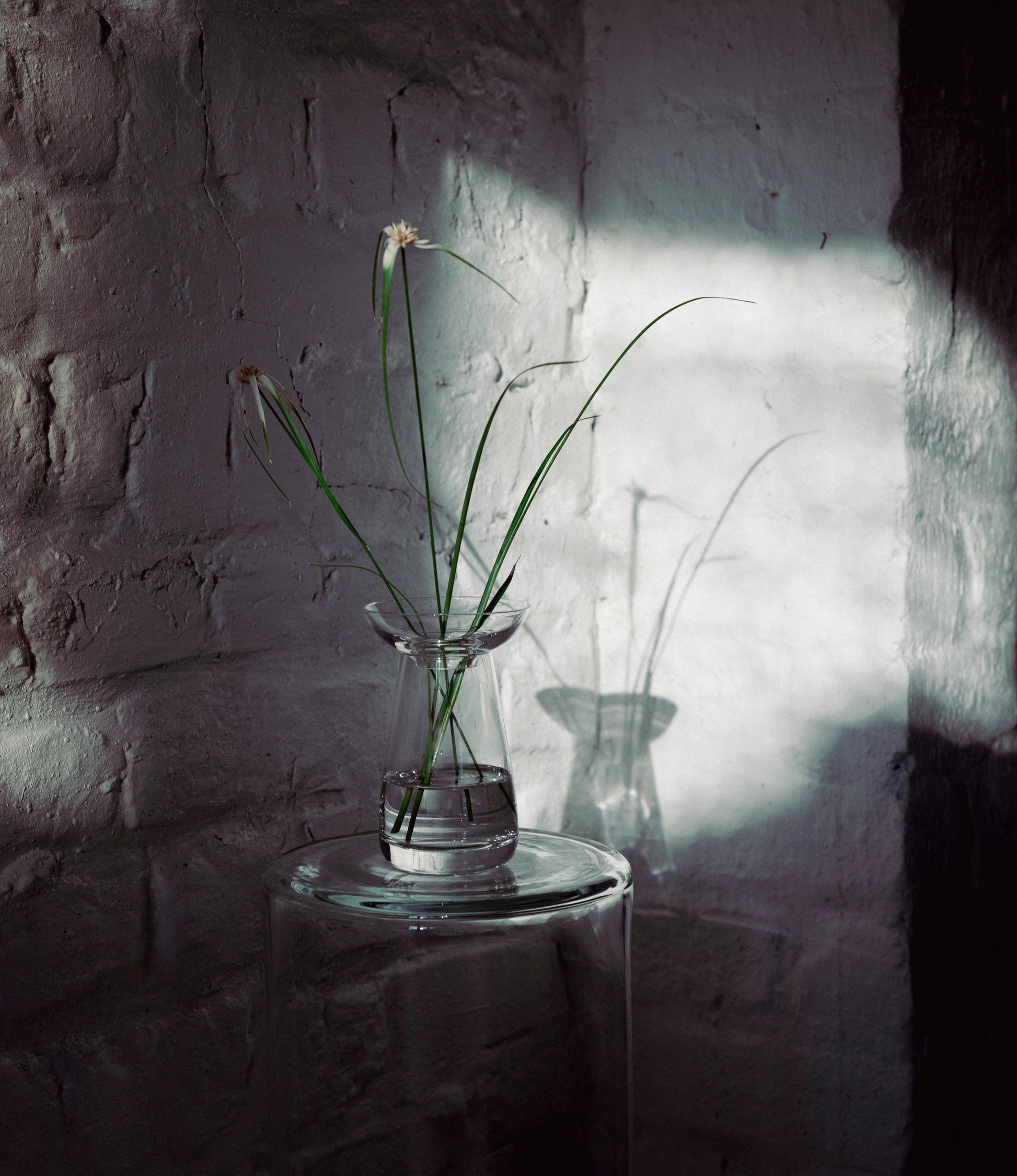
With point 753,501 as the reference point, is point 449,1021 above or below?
below

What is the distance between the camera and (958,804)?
103cm

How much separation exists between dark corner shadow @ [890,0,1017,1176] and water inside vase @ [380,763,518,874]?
1.50 feet

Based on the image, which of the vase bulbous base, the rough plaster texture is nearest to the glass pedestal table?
the vase bulbous base

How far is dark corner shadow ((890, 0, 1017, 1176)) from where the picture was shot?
1015 millimetres

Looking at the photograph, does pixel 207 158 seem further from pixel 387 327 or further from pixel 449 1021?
pixel 449 1021

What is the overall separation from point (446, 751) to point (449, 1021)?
0.66ft

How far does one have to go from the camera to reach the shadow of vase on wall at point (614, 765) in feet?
3.75

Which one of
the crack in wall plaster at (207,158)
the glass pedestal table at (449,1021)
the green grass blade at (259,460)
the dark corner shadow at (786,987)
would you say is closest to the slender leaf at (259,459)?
the green grass blade at (259,460)

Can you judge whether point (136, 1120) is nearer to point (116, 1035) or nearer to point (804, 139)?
point (116, 1035)

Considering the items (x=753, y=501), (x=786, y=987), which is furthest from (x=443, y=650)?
(x=786, y=987)

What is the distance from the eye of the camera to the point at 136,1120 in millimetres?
908


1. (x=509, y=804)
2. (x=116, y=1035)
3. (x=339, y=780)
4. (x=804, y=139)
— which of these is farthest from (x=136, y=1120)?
(x=804, y=139)

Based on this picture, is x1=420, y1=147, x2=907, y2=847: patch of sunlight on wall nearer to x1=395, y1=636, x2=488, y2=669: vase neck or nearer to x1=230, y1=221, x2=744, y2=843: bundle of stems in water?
x1=230, y1=221, x2=744, y2=843: bundle of stems in water

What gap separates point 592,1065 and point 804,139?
0.89m
